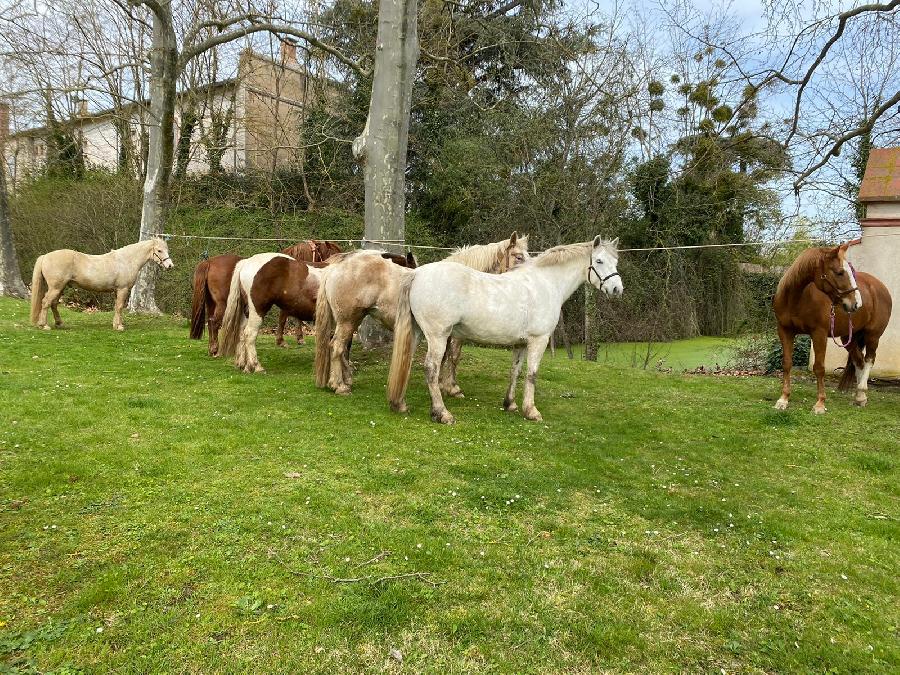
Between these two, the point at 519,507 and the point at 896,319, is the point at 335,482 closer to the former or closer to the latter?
the point at 519,507

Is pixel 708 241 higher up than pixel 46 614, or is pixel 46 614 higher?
pixel 708 241

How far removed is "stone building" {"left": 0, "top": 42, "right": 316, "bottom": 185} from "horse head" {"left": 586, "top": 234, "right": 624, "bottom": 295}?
13.9 m

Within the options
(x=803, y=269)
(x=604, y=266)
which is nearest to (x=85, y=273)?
(x=604, y=266)

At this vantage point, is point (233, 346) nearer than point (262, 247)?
Yes

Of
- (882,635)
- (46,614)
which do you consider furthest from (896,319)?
(46,614)

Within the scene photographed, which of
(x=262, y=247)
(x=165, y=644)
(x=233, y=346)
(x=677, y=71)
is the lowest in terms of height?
(x=165, y=644)

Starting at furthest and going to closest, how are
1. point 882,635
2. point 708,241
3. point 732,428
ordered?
point 708,241
point 732,428
point 882,635

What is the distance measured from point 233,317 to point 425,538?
5543 millimetres

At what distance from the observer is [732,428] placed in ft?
19.5

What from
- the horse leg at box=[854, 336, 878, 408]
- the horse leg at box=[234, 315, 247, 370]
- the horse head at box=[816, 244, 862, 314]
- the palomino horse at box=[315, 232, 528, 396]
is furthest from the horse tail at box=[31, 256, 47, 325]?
the horse leg at box=[854, 336, 878, 408]

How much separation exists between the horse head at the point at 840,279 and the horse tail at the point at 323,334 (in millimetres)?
6106

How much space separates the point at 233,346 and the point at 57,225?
40.6ft

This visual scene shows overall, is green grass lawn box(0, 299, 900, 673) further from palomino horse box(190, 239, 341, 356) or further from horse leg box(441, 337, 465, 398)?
palomino horse box(190, 239, 341, 356)

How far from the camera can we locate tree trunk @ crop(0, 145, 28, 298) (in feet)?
45.4
